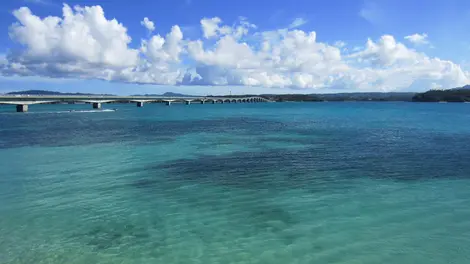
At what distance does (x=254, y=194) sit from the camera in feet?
59.5

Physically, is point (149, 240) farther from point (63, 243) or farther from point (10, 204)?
point (10, 204)

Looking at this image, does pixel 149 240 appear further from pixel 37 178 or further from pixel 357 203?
pixel 37 178

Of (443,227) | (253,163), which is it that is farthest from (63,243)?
(253,163)

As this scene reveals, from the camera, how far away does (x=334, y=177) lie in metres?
21.6

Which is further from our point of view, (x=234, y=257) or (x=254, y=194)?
(x=254, y=194)

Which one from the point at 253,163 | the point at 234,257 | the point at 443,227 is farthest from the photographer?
the point at 253,163

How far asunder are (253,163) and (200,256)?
15.5 m

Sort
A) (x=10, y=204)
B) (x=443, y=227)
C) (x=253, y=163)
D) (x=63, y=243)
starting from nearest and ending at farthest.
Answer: (x=63, y=243) → (x=443, y=227) → (x=10, y=204) → (x=253, y=163)

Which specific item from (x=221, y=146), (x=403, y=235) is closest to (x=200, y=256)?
(x=403, y=235)

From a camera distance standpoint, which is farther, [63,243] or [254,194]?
[254,194]

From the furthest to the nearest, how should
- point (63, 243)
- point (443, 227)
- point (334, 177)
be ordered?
point (334, 177)
point (443, 227)
point (63, 243)

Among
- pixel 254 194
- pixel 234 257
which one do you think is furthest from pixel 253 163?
pixel 234 257

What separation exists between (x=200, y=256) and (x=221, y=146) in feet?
83.3

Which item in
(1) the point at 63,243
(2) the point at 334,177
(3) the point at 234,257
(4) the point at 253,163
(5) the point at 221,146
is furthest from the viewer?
(5) the point at 221,146
